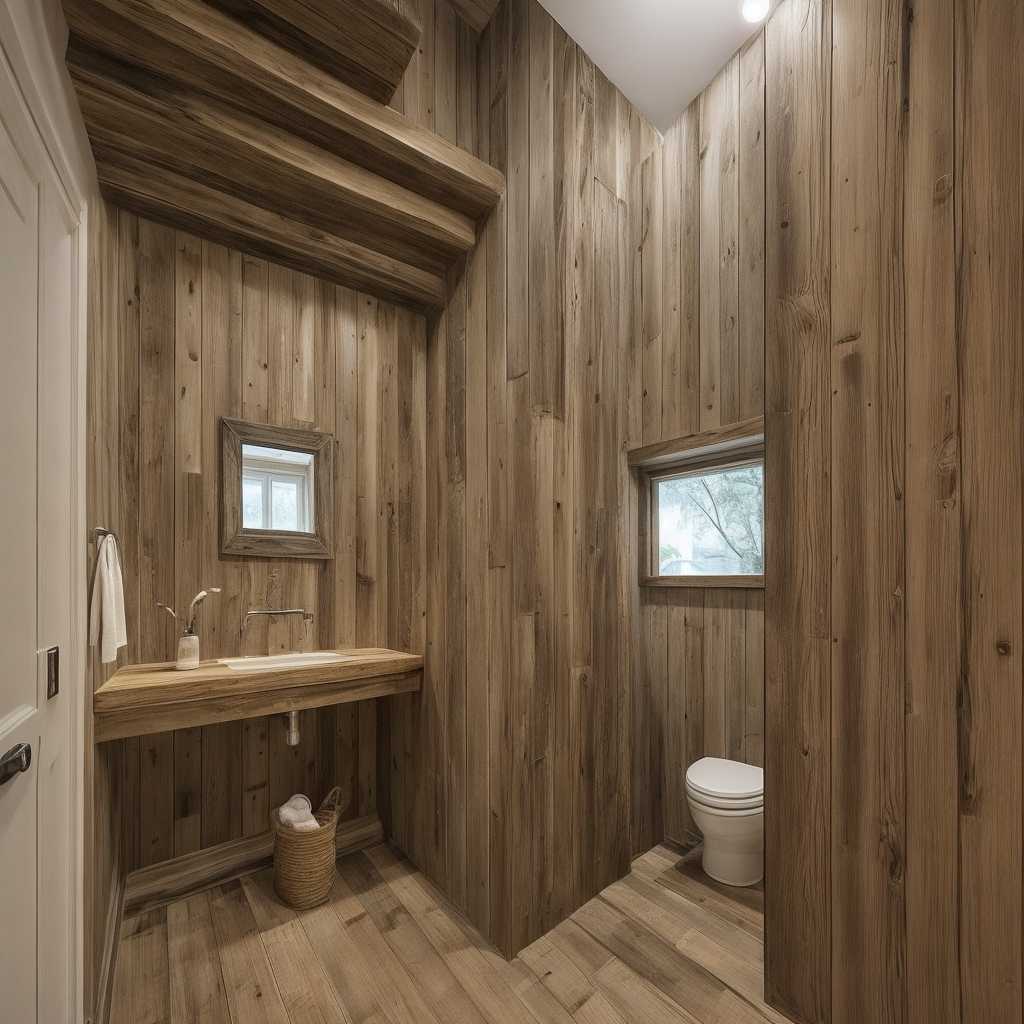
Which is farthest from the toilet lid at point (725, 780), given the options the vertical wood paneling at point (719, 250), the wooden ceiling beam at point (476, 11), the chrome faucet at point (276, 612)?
the wooden ceiling beam at point (476, 11)

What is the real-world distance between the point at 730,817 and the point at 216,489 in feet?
7.89

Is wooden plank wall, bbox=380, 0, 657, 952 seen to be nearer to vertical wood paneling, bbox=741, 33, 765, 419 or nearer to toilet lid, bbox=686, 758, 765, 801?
toilet lid, bbox=686, 758, 765, 801

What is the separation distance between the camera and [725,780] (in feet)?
7.38

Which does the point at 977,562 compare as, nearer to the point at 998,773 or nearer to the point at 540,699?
the point at 998,773

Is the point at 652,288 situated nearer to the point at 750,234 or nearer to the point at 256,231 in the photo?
the point at 750,234

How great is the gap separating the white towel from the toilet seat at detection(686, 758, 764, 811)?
6.85ft

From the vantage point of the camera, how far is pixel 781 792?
1.52 m

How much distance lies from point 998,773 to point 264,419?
255 cm

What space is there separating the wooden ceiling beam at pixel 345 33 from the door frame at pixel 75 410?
53 cm

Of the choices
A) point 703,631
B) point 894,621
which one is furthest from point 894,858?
point 703,631

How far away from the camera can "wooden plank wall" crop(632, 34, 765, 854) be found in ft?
7.50

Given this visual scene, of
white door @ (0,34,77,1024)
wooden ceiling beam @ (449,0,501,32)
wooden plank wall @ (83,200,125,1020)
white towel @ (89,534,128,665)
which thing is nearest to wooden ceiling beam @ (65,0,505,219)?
wooden plank wall @ (83,200,125,1020)

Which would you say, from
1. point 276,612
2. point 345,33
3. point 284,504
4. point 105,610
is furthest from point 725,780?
point 345,33

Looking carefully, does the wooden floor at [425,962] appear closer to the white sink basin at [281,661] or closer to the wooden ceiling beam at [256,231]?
the white sink basin at [281,661]
